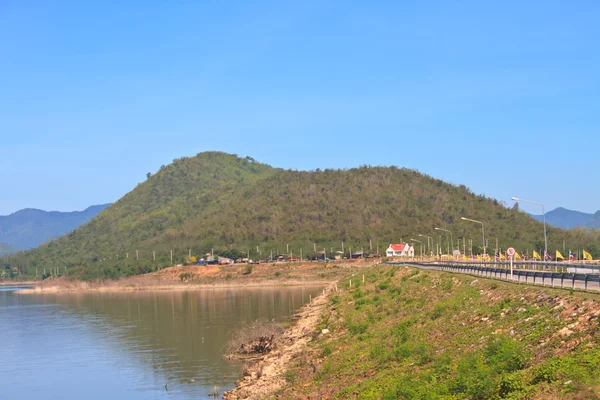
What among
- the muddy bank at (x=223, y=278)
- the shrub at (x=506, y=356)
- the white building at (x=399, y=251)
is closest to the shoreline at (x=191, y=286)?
the muddy bank at (x=223, y=278)

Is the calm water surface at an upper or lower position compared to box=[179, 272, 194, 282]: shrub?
lower

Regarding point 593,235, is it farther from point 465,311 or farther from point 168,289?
point 465,311

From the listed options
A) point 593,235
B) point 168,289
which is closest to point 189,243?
point 168,289

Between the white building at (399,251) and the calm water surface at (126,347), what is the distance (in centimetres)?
5517

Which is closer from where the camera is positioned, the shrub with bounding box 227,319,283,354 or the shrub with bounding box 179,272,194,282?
the shrub with bounding box 227,319,283,354

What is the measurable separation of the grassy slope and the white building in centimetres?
10863

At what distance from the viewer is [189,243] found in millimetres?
196125

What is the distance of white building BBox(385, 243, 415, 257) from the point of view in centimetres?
15238

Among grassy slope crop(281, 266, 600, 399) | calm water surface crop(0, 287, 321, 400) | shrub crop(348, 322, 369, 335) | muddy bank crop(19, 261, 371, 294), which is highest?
grassy slope crop(281, 266, 600, 399)

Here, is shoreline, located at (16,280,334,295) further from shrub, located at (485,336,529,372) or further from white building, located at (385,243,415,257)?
shrub, located at (485,336,529,372)

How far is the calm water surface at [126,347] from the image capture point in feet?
134

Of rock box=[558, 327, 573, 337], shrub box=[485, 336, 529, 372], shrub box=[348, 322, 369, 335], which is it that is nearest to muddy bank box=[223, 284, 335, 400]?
shrub box=[348, 322, 369, 335]

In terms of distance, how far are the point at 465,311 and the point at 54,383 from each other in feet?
87.5

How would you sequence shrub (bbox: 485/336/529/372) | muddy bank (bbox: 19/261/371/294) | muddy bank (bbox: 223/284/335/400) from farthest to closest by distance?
muddy bank (bbox: 19/261/371/294), muddy bank (bbox: 223/284/335/400), shrub (bbox: 485/336/529/372)
